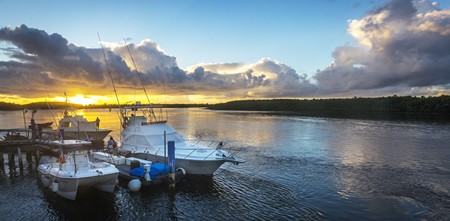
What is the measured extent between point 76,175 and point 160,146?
835 centimetres

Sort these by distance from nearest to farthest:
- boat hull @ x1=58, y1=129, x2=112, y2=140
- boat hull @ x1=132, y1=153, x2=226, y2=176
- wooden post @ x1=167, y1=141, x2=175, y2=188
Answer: wooden post @ x1=167, y1=141, x2=175, y2=188
boat hull @ x1=132, y1=153, x2=226, y2=176
boat hull @ x1=58, y1=129, x2=112, y2=140

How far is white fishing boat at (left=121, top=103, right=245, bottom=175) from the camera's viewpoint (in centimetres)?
2136

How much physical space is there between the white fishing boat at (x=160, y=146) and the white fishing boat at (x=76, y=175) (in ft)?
17.3

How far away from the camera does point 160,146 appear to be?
969 inches

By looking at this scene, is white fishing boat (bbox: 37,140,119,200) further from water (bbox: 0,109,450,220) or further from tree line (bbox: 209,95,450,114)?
tree line (bbox: 209,95,450,114)

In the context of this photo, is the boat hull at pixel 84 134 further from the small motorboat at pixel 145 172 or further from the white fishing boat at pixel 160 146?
the small motorboat at pixel 145 172

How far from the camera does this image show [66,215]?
1558 cm

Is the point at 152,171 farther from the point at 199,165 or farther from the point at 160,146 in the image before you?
the point at 160,146

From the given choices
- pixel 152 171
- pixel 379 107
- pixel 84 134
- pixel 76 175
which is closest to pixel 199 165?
pixel 152 171

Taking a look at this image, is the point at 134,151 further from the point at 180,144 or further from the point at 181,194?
the point at 181,194

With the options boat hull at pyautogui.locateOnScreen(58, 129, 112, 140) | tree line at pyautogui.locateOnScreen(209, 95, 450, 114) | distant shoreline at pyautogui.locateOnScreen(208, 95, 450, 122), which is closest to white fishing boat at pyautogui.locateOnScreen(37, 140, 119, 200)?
boat hull at pyautogui.locateOnScreen(58, 129, 112, 140)

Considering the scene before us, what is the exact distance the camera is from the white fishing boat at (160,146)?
21.4m

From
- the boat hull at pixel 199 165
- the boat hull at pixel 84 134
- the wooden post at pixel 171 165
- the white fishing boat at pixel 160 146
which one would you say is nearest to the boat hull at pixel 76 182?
the wooden post at pixel 171 165

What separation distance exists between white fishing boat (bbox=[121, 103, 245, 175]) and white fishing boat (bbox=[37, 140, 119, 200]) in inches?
208
